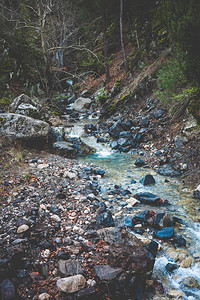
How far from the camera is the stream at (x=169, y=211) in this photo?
258 centimetres

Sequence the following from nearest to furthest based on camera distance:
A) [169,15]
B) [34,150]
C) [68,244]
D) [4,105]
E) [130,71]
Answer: [68,244], [169,15], [34,150], [4,105], [130,71]

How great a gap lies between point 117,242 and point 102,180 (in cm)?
287

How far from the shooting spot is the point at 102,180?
565cm

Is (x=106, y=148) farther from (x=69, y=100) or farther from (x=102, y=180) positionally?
(x=69, y=100)

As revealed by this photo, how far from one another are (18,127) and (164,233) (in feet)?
19.1

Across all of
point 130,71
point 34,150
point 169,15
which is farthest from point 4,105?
point 130,71

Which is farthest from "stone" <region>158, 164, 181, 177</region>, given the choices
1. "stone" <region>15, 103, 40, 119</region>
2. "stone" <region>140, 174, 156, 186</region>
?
"stone" <region>15, 103, 40, 119</region>

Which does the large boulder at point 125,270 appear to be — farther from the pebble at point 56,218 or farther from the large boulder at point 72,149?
the large boulder at point 72,149

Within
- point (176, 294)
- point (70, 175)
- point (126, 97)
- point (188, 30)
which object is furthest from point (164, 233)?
point (126, 97)

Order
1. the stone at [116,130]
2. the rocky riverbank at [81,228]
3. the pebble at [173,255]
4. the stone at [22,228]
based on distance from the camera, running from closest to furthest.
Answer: the rocky riverbank at [81,228]
the stone at [22,228]
the pebble at [173,255]
the stone at [116,130]

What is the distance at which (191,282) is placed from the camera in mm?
2545

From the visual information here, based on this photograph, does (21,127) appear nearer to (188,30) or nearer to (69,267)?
(69,267)

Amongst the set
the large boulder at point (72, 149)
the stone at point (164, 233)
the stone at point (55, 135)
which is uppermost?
the stone at point (55, 135)

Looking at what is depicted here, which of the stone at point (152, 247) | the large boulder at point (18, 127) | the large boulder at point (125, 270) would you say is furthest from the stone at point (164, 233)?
the large boulder at point (18, 127)
